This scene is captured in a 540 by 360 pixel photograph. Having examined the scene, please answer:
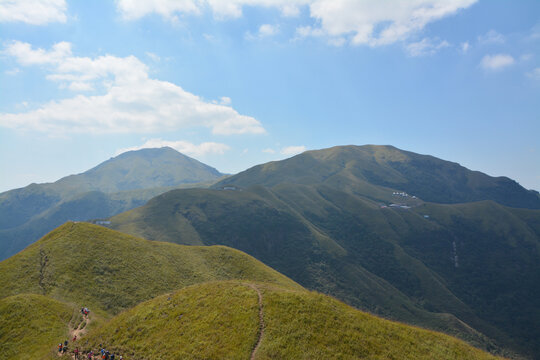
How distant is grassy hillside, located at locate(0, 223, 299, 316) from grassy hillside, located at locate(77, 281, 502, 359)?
29.4 metres

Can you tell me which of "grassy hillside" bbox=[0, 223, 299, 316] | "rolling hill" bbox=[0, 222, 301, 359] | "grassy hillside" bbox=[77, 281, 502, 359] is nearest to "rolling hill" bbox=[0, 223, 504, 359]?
"grassy hillside" bbox=[77, 281, 502, 359]

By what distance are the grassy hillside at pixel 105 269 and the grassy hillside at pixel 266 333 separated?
2935 centimetres

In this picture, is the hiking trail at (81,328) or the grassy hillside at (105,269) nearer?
the hiking trail at (81,328)

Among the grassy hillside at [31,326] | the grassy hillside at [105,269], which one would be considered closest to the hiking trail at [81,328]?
the grassy hillside at [31,326]

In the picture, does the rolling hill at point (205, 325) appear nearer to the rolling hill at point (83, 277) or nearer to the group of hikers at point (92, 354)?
the rolling hill at point (83, 277)

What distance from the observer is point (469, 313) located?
197750 millimetres

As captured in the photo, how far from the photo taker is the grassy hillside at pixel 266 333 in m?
33.1

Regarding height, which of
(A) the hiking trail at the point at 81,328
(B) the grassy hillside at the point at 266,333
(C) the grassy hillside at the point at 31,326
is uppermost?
(B) the grassy hillside at the point at 266,333

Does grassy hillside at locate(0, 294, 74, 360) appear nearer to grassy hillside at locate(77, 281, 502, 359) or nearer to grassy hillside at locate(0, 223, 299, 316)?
grassy hillside at locate(0, 223, 299, 316)

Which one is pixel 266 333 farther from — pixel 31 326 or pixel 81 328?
pixel 31 326

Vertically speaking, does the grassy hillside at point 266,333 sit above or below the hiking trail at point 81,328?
above

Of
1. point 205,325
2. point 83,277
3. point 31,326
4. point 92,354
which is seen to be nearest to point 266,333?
point 205,325

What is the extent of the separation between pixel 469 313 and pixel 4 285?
248 m

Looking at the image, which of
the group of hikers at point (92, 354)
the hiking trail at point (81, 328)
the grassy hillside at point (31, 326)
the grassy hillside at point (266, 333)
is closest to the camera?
the grassy hillside at point (266, 333)
